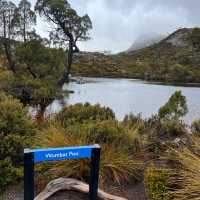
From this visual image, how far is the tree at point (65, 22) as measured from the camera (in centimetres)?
1970

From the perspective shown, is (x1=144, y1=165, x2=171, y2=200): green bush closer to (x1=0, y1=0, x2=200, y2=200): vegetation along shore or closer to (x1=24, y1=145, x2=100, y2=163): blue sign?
(x1=0, y1=0, x2=200, y2=200): vegetation along shore

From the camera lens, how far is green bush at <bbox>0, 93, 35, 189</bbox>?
3.74 meters

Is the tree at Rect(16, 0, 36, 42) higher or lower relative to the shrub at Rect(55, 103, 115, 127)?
higher

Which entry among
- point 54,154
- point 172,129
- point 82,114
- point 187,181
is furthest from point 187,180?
point 172,129

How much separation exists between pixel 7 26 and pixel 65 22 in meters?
3.97

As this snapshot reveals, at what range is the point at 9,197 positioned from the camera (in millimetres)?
3537

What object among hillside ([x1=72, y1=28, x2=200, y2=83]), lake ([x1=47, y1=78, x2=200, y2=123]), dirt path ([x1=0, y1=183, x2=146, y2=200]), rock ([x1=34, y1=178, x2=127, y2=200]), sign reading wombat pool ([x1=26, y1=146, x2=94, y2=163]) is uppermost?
hillside ([x1=72, y1=28, x2=200, y2=83])

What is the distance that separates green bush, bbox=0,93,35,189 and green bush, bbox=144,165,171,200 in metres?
1.65

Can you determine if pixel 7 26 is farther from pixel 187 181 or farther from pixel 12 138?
pixel 187 181

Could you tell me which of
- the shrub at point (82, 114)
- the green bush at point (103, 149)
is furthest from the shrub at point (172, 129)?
the green bush at point (103, 149)

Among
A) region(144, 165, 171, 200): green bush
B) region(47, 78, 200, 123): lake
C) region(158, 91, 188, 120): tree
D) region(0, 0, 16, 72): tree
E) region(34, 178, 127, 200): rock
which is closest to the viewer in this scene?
region(144, 165, 171, 200): green bush

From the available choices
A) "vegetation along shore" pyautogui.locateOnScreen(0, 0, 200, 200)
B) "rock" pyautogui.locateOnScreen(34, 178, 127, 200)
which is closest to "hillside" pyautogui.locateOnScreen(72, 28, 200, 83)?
"vegetation along shore" pyautogui.locateOnScreen(0, 0, 200, 200)

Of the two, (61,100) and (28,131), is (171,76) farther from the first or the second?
(28,131)

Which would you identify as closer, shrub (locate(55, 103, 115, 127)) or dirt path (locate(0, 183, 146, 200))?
dirt path (locate(0, 183, 146, 200))
